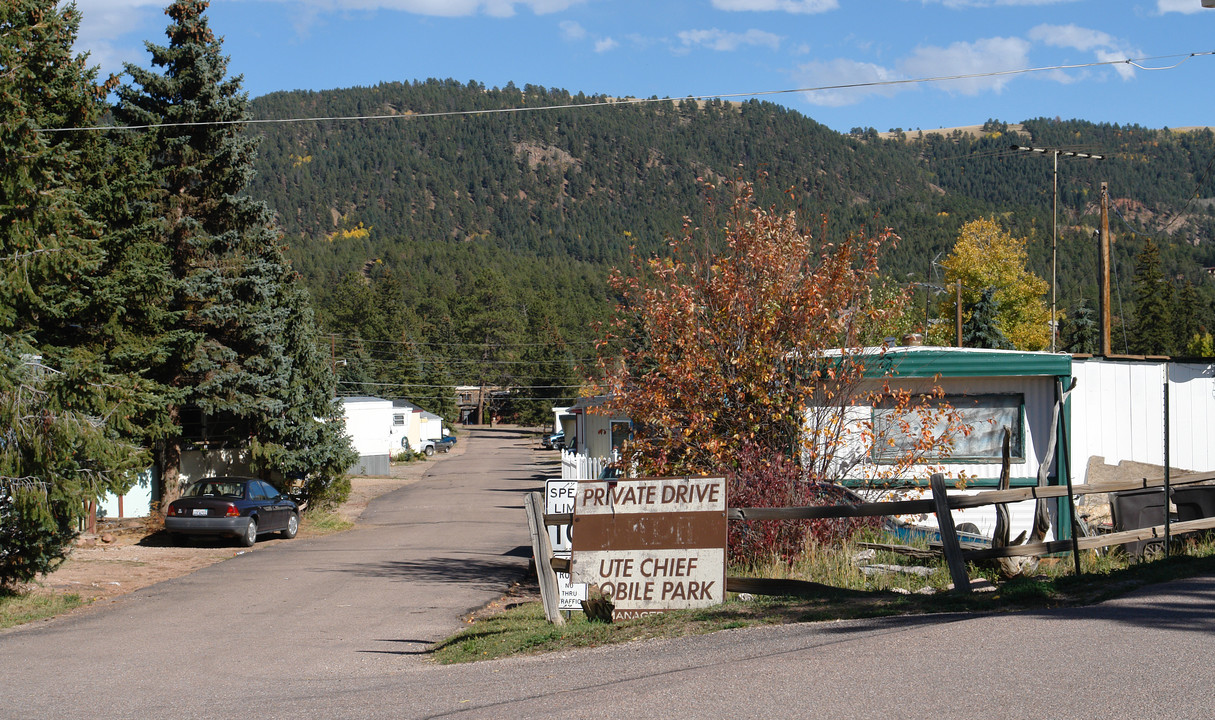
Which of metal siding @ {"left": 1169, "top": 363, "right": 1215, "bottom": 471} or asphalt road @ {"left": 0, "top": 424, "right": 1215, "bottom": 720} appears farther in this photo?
metal siding @ {"left": 1169, "top": 363, "right": 1215, "bottom": 471}

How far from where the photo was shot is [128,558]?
739 inches

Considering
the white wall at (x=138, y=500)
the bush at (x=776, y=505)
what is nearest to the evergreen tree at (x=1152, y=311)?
the white wall at (x=138, y=500)

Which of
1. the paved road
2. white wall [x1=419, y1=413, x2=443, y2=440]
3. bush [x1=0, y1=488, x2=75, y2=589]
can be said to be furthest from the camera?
white wall [x1=419, y1=413, x2=443, y2=440]

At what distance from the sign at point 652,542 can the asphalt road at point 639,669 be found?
3.84 ft

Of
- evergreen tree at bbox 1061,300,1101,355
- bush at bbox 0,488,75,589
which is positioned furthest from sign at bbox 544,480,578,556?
evergreen tree at bbox 1061,300,1101,355

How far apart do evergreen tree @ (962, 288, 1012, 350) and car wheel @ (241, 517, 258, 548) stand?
4294 centimetres

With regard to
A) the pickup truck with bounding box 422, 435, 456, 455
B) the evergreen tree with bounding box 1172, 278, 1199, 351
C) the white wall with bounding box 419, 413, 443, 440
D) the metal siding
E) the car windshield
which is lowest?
the pickup truck with bounding box 422, 435, 456, 455

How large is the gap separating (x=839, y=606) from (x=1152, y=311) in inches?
3481

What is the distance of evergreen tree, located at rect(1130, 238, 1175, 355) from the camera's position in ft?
274

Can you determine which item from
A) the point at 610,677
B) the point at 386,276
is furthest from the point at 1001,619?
the point at 386,276

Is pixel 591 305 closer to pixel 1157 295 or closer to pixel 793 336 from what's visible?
pixel 1157 295

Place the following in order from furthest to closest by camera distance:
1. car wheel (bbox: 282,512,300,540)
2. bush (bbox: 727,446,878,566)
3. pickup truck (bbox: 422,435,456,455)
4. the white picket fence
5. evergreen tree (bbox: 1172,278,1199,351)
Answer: evergreen tree (bbox: 1172,278,1199,351) → pickup truck (bbox: 422,435,456,455) → car wheel (bbox: 282,512,300,540) → the white picket fence → bush (bbox: 727,446,878,566)

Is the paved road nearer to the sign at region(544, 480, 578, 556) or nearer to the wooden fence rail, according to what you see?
the sign at region(544, 480, 578, 556)

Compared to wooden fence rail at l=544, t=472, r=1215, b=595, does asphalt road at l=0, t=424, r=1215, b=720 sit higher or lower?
lower
